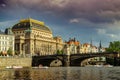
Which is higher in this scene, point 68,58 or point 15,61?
point 68,58

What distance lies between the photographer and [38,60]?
160250 millimetres

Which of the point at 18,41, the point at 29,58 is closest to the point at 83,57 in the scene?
the point at 29,58

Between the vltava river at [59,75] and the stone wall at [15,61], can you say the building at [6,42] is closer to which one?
the stone wall at [15,61]

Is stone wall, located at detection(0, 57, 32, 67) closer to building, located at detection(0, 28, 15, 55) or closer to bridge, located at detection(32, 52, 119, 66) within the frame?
bridge, located at detection(32, 52, 119, 66)

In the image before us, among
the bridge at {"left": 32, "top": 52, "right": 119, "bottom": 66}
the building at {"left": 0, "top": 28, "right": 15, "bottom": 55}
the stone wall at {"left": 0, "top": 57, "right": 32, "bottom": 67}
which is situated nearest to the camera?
the stone wall at {"left": 0, "top": 57, "right": 32, "bottom": 67}

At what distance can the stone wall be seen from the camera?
13912 centimetres

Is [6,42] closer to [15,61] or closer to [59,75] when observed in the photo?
[15,61]

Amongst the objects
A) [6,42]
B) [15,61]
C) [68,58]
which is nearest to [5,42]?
[6,42]

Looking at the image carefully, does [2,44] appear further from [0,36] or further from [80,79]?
[80,79]

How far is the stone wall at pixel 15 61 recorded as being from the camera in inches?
5477

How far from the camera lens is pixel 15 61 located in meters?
147

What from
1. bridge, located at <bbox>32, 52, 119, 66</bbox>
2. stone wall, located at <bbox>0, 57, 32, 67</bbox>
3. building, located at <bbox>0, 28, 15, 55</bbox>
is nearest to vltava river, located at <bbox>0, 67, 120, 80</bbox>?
stone wall, located at <bbox>0, 57, 32, 67</bbox>

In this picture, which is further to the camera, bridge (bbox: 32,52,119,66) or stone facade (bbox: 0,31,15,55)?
stone facade (bbox: 0,31,15,55)

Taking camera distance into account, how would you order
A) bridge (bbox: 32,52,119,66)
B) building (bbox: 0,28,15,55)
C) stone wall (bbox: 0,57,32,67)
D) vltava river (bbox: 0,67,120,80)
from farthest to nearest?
building (bbox: 0,28,15,55) < bridge (bbox: 32,52,119,66) < stone wall (bbox: 0,57,32,67) < vltava river (bbox: 0,67,120,80)
